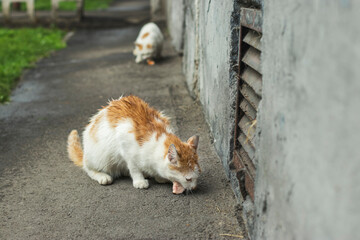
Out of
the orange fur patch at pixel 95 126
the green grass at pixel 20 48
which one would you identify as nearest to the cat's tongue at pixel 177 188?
the orange fur patch at pixel 95 126

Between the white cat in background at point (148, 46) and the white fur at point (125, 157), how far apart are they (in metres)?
4.46

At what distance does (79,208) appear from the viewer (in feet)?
11.0

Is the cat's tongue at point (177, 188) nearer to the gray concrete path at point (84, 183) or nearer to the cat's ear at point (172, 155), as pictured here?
the gray concrete path at point (84, 183)

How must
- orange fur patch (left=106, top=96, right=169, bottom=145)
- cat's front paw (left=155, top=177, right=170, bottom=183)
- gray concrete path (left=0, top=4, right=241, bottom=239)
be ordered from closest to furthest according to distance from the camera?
gray concrete path (left=0, top=4, right=241, bottom=239) → orange fur patch (left=106, top=96, right=169, bottom=145) → cat's front paw (left=155, top=177, right=170, bottom=183)

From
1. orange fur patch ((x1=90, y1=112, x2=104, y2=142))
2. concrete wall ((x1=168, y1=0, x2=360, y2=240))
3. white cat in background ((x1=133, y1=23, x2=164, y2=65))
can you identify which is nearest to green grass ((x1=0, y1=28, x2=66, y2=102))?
white cat in background ((x1=133, y1=23, x2=164, y2=65))

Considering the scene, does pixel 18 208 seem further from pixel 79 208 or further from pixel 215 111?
pixel 215 111

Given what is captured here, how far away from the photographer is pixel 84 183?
150 inches

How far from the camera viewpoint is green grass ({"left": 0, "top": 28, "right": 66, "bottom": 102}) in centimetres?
763

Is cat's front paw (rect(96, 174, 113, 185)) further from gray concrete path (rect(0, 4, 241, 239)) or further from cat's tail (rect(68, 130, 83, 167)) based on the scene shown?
cat's tail (rect(68, 130, 83, 167))

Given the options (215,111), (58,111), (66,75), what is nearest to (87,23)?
(66,75)

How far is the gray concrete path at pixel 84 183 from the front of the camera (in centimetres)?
305

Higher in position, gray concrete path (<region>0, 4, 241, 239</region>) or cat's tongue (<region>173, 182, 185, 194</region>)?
cat's tongue (<region>173, 182, 185, 194</region>)

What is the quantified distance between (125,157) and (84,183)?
0.48m

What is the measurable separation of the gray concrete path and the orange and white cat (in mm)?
119
